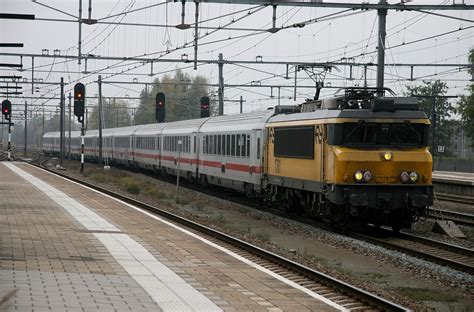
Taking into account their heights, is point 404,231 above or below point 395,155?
below

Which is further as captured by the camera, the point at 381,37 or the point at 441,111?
the point at 441,111

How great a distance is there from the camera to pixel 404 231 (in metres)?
20.3

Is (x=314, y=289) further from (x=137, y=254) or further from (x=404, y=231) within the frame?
(x=404, y=231)

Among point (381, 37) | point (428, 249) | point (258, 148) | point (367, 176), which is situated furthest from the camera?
point (258, 148)

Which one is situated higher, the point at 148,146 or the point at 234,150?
the point at 234,150

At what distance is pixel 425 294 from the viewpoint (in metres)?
11.6

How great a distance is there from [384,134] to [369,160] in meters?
0.82

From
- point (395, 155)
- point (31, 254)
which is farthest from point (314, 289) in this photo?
point (395, 155)

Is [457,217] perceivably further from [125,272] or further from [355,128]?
[125,272]

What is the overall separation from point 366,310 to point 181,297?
226 centimetres

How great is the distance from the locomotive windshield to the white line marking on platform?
584 cm

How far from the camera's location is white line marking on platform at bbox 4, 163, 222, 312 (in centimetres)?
899

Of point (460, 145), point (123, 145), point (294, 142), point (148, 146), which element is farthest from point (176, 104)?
point (294, 142)

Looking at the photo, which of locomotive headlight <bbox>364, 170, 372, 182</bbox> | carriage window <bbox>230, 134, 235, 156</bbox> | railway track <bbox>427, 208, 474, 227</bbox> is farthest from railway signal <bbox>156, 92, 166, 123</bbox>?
locomotive headlight <bbox>364, 170, 372, 182</bbox>
